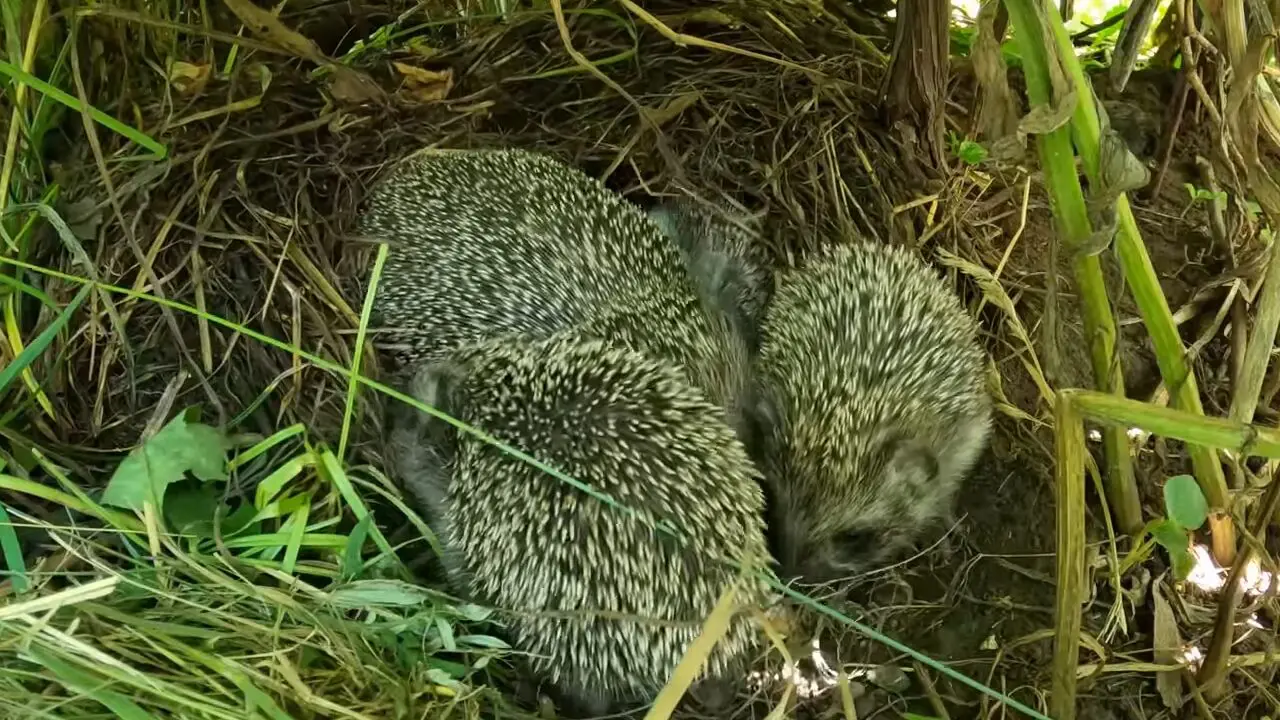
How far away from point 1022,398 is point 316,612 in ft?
6.70

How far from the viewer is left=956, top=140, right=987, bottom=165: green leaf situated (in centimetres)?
290

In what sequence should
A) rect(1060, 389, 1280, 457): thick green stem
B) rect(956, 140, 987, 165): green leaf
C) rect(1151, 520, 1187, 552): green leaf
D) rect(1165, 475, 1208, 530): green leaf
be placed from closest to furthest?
rect(1060, 389, 1280, 457): thick green stem, rect(1165, 475, 1208, 530): green leaf, rect(1151, 520, 1187, 552): green leaf, rect(956, 140, 987, 165): green leaf

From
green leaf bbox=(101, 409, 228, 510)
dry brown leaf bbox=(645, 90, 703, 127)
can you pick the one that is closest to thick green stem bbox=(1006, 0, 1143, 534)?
dry brown leaf bbox=(645, 90, 703, 127)

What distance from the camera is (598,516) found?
2.03m

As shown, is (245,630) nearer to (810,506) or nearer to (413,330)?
(413,330)

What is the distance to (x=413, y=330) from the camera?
102 inches

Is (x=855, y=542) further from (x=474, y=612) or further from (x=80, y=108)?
(x=80, y=108)

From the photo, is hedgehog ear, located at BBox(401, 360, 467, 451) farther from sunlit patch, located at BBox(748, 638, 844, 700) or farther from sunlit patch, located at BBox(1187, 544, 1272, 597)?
sunlit patch, located at BBox(1187, 544, 1272, 597)

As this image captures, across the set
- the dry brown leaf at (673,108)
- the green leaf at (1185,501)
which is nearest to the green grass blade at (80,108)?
the dry brown leaf at (673,108)

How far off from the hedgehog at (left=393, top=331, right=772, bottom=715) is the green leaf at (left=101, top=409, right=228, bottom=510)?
20.3 inches

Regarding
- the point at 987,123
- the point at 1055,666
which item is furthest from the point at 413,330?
the point at 1055,666

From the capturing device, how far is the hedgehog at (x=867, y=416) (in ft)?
8.02

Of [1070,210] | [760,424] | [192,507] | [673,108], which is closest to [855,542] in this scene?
[760,424]

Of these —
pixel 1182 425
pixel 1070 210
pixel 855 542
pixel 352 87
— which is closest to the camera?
pixel 1182 425
